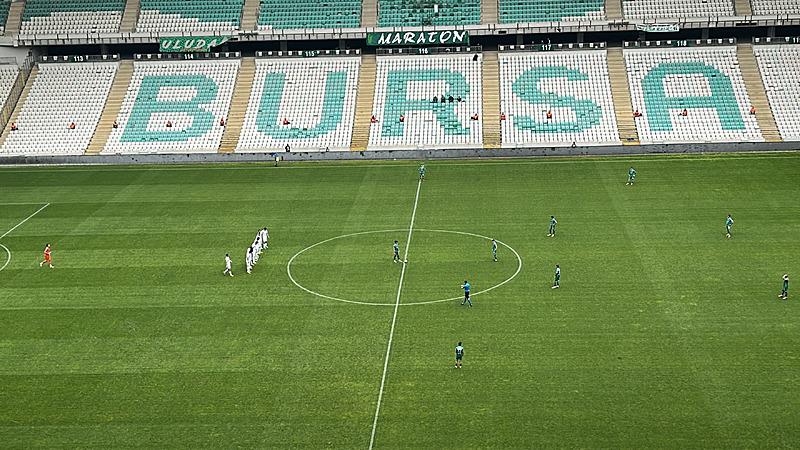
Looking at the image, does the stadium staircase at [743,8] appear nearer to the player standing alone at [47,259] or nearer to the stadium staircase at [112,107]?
the stadium staircase at [112,107]

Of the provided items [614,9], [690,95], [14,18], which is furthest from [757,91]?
[14,18]

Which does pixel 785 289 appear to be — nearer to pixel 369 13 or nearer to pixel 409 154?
pixel 409 154

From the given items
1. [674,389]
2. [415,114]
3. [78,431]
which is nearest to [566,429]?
[674,389]

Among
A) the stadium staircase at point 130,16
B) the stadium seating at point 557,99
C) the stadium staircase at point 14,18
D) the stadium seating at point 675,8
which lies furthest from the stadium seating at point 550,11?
the stadium staircase at point 14,18

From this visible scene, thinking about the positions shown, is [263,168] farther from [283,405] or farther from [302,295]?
[283,405]

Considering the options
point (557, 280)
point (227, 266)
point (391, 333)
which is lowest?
point (391, 333)

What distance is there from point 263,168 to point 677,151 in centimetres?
2828

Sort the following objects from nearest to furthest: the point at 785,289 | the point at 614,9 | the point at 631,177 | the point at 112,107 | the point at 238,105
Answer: the point at 785,289
the point at 631,177
the point at 238,105
the point at 112,107
the point at 614,9

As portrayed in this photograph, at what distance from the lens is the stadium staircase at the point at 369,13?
258ft

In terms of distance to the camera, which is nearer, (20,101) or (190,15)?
(20,101)

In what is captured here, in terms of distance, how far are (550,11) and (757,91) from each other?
17.1 meters

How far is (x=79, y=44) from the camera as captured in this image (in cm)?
7950

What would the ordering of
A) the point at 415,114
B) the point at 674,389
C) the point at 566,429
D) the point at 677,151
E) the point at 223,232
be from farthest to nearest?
the point at 415,114 → the point at 677,151 → the point at 223,232 → the point at 674,389 → the point at 566,429

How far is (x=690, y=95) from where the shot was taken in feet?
235
